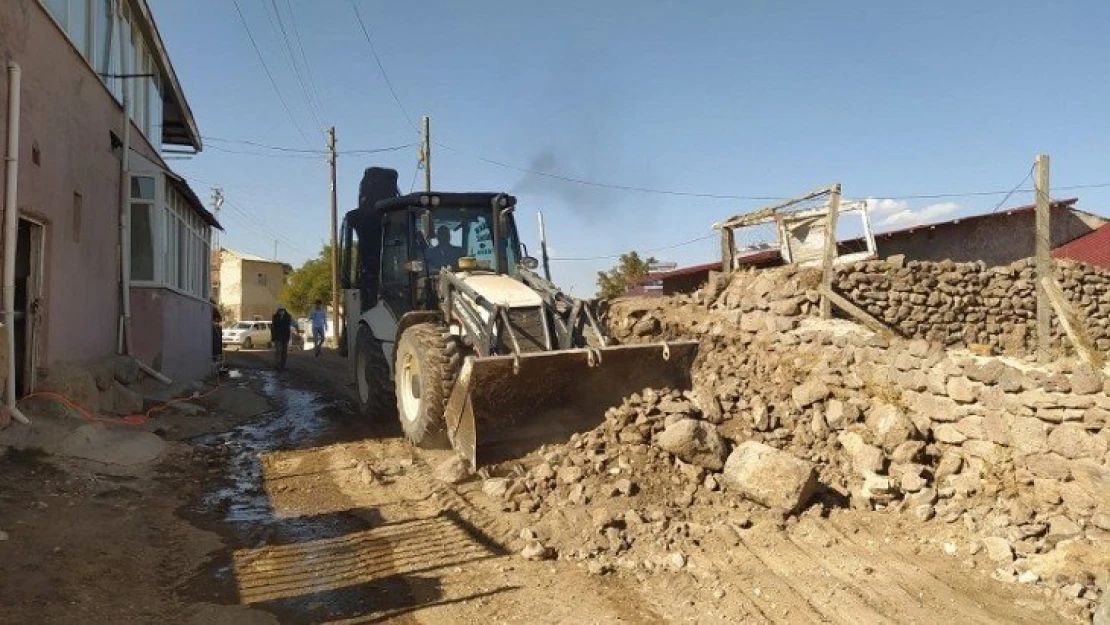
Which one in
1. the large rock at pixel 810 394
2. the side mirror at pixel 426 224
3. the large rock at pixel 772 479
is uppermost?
the side mirror at pixel 426 224

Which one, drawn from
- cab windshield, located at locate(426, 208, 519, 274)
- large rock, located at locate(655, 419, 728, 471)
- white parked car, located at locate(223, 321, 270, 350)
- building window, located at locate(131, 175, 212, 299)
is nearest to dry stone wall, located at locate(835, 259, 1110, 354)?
large rock, located at locate(655, 419, 728, 471)

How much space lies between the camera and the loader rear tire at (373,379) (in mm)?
8820

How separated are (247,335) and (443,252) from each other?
2506 cm

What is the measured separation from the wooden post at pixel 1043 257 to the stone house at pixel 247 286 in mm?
47974

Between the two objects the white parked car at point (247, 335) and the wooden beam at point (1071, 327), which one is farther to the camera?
the white parked car at point (247, 335)

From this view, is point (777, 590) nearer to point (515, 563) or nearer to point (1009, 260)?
point (515, 563)

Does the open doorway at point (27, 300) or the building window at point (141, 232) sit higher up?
the building window at point (141, 232)

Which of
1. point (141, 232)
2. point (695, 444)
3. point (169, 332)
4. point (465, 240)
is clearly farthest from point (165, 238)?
point (695, 444)

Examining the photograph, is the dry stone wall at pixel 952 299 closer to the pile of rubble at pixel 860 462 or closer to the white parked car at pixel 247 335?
the pile of rubble at pixel 860 462

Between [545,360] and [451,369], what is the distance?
0.93 metres

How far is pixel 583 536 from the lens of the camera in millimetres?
5133

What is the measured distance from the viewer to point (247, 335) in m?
30.9

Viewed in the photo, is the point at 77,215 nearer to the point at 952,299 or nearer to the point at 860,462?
the point at 860,462

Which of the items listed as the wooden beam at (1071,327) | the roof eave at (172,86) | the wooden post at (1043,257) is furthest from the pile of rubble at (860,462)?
the roof eave at (172,86)
